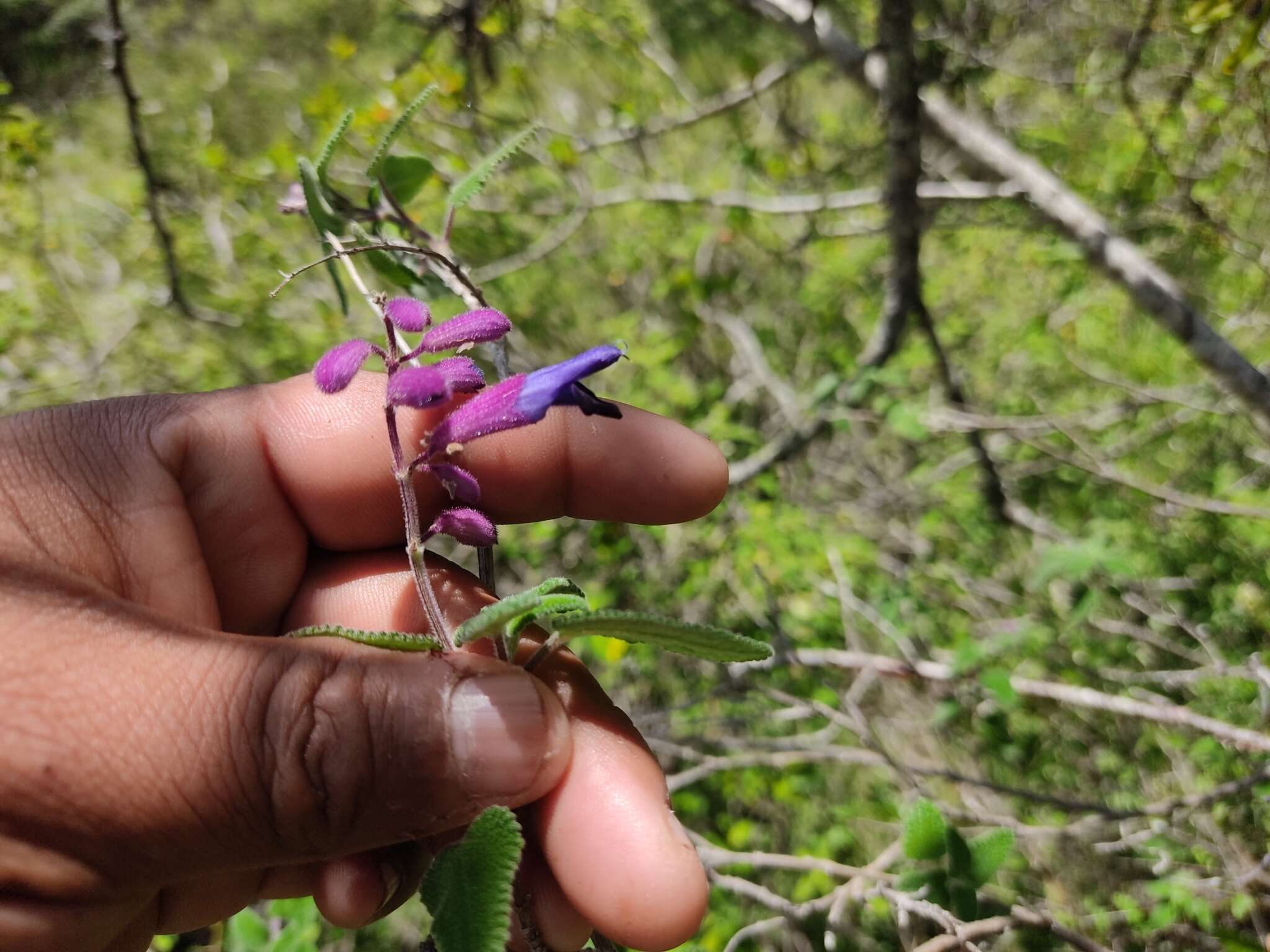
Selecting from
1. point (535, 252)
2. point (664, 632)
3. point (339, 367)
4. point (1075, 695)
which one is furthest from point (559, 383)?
point (535, 252)

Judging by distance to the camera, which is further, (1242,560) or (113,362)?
(113,362)

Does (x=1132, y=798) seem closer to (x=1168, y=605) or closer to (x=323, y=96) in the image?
(x=1168, y=605)

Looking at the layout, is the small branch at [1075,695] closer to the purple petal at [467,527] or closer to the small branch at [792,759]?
the small branch at [792,759]

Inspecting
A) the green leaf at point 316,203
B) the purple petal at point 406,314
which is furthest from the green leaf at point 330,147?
the purple petal at point 406,314

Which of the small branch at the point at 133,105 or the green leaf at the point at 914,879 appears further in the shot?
the small branch at the point at 133,105

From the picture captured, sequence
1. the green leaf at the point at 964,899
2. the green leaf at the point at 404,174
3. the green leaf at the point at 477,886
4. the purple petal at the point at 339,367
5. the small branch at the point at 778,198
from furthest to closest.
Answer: the small branch at the point at 778,198 → the green leaf at the point at 404,174 → the green leaf at the point at 964,899 → the purple petal at the point at 339,367 → the green leaf at the point at 477,886

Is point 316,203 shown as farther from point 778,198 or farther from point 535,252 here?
point 778,198

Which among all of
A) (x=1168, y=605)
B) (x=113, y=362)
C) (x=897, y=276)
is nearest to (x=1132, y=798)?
(x=1168, y=605)
